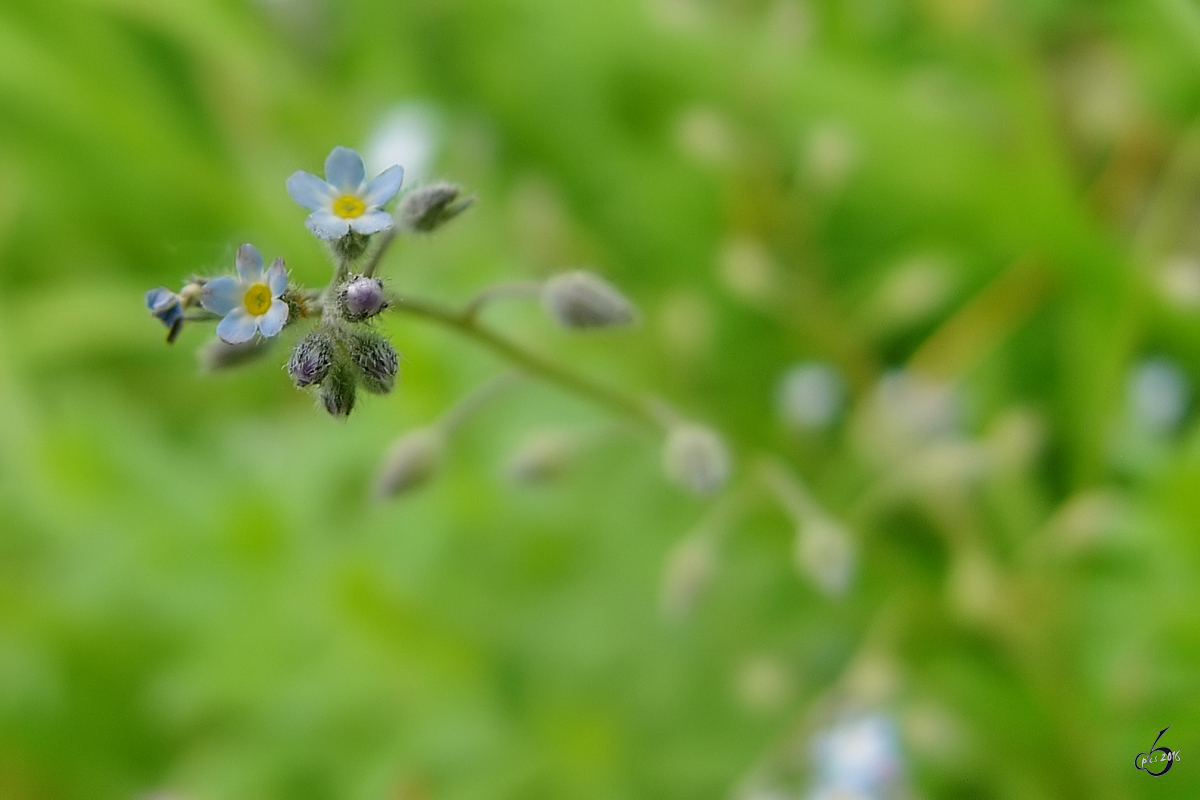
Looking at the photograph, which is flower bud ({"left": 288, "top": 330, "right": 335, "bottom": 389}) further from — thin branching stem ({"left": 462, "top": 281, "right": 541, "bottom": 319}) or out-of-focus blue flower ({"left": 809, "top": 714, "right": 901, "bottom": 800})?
out-of-focus blue flower ({"left": 809, "top": 714, "right": 901, "bottom": 800})

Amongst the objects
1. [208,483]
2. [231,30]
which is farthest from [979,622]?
[231,30]

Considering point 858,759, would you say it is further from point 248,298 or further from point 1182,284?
point 248,298

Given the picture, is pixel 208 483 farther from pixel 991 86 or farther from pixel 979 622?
pixel 991 86

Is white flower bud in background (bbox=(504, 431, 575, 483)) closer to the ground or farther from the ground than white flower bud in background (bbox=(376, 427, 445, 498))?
farther from the ground

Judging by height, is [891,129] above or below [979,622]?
above

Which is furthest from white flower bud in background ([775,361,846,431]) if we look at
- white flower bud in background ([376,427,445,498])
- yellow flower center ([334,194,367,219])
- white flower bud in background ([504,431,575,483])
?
yellow flower center ([334,194,367,219])

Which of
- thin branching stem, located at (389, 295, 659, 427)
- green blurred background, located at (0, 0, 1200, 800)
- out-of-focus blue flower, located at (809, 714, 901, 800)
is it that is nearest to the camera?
thin branching stem, located at (389, 295, 659, 427)

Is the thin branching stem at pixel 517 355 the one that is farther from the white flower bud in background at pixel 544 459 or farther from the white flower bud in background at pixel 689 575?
the white flower bud in background at pixel 689 575
